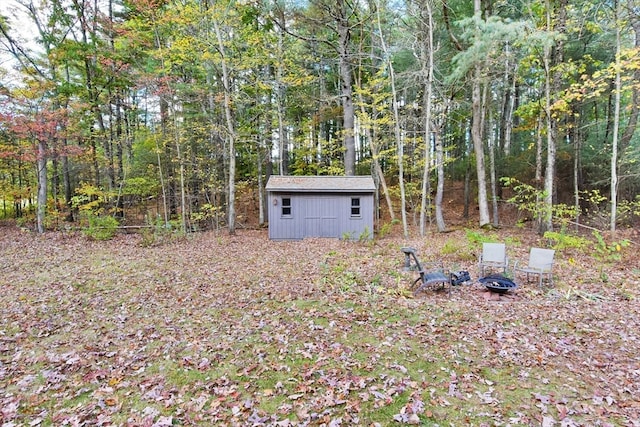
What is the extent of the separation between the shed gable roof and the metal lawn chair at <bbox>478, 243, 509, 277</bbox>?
6.25m

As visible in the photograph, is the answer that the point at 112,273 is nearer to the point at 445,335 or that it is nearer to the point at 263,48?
the point at 445,335

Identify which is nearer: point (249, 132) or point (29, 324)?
point (29, 324)

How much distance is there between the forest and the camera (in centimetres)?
1083

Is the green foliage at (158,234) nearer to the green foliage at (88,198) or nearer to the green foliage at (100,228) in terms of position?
the green foliage at (100,228)

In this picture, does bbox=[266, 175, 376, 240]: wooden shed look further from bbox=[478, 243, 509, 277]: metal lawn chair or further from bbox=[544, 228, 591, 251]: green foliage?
bbox=[544, 228, 591, 251]: green foliage

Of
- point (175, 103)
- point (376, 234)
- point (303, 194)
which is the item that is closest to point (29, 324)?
point (303, 194)

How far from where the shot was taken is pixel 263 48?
14.3m

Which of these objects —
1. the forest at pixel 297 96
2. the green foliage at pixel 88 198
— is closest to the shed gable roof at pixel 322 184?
the forest at pixel 297 96

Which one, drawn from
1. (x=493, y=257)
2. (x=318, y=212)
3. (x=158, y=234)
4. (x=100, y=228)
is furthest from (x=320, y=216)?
(x=100, y=228)

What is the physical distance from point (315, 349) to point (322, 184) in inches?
384

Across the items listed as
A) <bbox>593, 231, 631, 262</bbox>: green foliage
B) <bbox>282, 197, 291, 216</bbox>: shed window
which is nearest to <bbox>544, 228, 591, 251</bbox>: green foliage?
<bbox>593, 231, 631, 262</bbox>: green foliage

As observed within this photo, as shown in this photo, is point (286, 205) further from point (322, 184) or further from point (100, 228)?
point (100, 228)

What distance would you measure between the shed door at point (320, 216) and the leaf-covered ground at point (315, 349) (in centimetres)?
556

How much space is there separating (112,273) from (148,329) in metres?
3.92
